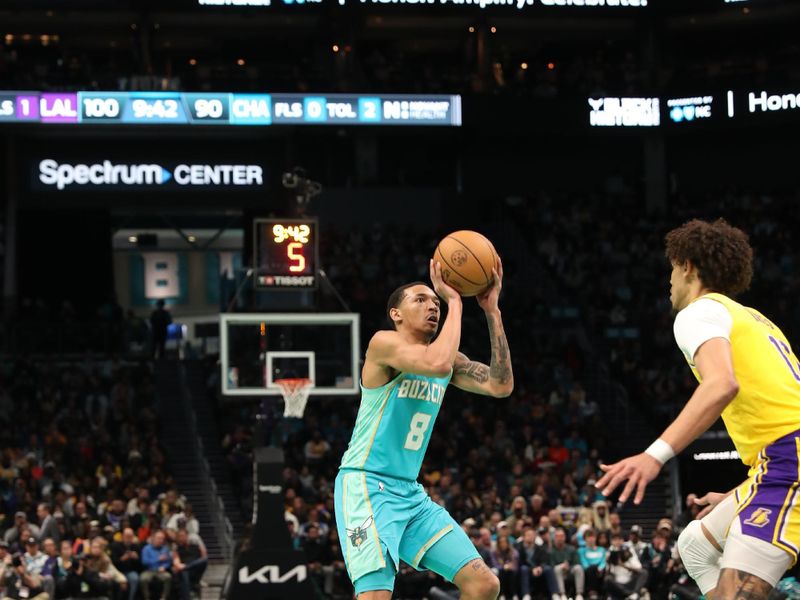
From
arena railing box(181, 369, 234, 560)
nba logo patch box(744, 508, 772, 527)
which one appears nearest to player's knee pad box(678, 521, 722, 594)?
nba logo patch box(744, 508, 772, 527)

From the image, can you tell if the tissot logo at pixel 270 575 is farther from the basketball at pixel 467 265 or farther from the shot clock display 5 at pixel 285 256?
the basketball at pixel 467 265

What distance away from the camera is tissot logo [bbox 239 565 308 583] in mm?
16094

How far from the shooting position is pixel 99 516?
1989cm

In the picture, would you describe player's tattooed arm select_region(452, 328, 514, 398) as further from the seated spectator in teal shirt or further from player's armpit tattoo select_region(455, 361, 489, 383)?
the seated spectator in teal shirt

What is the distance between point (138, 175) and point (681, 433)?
25.8 m

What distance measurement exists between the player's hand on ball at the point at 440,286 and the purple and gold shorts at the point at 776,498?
6.77 feet

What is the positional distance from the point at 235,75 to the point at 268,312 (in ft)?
44.4

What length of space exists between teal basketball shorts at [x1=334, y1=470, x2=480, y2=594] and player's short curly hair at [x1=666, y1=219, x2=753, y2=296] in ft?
7.11

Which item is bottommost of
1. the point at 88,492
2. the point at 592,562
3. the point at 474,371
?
the point at 592,562

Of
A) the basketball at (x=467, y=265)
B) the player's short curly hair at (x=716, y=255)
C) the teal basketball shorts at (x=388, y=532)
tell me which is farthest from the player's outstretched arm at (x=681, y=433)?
the basketball at (x=467, y=265)

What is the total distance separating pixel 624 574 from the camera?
60.3 ft

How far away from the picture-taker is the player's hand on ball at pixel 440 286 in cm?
730

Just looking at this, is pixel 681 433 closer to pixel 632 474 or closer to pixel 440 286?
pixel 632 474

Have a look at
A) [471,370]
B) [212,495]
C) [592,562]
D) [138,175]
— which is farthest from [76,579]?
[138,175]
